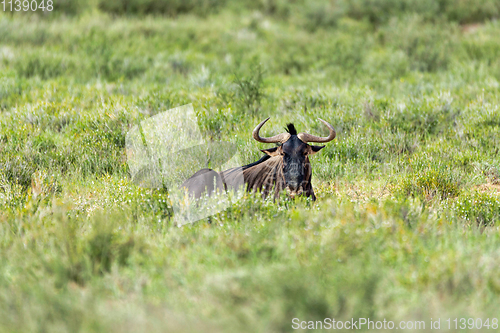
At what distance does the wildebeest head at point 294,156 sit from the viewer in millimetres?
5660

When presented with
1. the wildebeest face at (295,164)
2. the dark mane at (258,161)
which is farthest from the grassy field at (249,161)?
the dark mane at (258,161)

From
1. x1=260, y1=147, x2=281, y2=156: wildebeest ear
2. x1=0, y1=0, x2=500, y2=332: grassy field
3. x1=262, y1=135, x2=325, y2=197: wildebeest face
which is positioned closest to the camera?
x1=0, y1=0, x2=500, y2=332: grassy field

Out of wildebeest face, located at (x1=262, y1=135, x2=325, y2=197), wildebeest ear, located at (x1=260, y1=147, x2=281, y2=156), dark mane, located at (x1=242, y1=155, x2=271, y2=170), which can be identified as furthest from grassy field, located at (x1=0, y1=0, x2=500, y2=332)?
wildebeest ear, located at (x1=260, y1=147, x2=281, y2=156)

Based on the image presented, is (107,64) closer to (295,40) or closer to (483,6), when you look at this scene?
(295,40)

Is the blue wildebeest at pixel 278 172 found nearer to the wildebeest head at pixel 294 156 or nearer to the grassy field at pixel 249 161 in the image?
the wildebeest head at pixel 294 156

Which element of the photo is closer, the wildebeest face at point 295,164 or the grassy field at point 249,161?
the grassy field at point 249,161

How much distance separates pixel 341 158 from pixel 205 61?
8069 millimetres

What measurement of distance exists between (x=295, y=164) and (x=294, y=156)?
120mm

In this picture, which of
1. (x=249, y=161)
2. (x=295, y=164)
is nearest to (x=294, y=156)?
(x=295, y=164)

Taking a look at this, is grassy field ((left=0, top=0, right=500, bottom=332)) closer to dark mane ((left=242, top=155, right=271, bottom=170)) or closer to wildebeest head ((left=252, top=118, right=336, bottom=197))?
wildebeest head ((left=252, top=118, right=336, bottom=197))

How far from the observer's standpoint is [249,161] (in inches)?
285

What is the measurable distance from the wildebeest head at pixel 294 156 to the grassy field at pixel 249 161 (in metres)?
0.34

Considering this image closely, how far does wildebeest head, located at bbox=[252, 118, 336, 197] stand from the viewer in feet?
18.6

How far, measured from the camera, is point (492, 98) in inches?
377
